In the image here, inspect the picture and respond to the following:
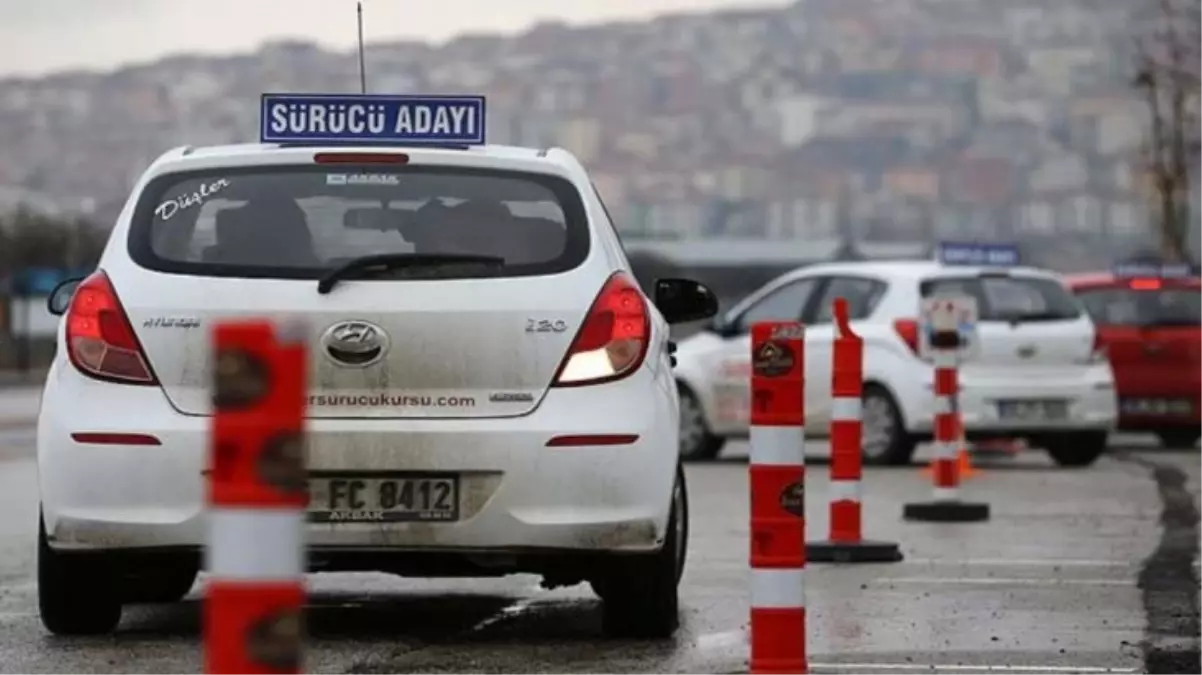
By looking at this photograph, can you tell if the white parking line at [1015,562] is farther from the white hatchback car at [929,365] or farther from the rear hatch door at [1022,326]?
the rear hatch door at [1022,326]

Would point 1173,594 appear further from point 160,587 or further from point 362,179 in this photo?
point 160,587

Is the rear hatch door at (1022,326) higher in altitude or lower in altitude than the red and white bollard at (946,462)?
lower

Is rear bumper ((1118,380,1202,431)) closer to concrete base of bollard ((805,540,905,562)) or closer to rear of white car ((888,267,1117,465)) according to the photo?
rear of white car ((888,267,1117,465))

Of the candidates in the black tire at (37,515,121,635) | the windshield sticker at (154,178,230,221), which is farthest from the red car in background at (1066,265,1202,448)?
the black tire at (37,515,121,635)

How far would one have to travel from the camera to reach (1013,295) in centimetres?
2098

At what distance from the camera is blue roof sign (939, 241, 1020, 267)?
2219 cm

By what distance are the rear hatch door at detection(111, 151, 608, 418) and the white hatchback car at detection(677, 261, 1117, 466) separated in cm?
1164

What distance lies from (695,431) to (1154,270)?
21.3 ft

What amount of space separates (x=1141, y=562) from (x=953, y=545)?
1.33m


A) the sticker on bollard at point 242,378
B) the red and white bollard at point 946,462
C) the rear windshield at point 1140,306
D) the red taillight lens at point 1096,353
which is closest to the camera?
the sticker on bollard at point 242,378

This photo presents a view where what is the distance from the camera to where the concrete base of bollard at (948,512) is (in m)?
14.8

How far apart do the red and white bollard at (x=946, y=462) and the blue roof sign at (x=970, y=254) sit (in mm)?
7137

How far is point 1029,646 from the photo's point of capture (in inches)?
353

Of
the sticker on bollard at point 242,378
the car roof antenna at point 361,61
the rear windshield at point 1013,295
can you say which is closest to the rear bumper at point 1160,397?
the rear windshield at point 1013,295
